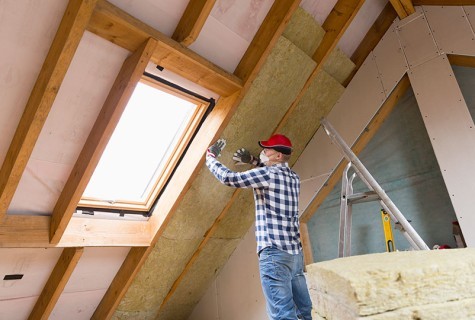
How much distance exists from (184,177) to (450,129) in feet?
6.17

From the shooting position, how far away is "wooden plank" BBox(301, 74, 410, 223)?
260 centimetres

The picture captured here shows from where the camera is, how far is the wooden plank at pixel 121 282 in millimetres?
2457

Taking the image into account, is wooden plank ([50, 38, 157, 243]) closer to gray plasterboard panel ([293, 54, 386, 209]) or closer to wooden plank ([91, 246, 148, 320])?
wooden plank ([91, 246, 148, 320])

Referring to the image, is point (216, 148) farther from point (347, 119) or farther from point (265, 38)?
point (347, 119)

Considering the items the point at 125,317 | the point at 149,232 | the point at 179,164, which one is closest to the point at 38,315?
the point at 125,317

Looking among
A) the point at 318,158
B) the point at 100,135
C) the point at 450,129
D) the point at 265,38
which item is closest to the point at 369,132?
the point at 318,158

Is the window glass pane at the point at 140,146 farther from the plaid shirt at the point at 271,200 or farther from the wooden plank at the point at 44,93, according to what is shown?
the wooden plank at the point at 44,93

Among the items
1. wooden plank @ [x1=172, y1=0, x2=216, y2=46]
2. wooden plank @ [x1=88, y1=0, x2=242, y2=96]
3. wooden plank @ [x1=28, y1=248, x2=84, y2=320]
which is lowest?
wooden plank @ [x1=28, y1=248, x2=84, y2=320]

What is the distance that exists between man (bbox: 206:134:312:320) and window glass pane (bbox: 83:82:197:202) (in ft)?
1.30

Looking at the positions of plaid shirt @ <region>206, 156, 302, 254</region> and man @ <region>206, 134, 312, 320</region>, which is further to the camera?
plaid shirt @ <region>206, 156, 302, 254</region>

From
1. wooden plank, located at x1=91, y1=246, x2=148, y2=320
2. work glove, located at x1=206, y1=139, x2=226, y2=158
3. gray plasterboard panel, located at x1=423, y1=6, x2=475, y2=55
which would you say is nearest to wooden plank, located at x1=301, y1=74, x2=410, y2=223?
gray plasterboard panel, located at x1=423, y1=6, x2=475, y2=55

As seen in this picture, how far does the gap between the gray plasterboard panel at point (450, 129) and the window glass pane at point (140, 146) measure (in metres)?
1.70

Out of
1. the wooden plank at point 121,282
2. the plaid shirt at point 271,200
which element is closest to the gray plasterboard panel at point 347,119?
the plaid shirt at point 271,200

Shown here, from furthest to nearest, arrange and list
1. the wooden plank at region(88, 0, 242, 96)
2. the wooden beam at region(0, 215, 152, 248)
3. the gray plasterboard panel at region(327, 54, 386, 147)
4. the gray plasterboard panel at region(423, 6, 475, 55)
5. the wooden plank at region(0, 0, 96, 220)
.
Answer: the gray plasterboard panel at region(327, 54, 386, 147) < the gray plasterboard panel at region(423, 6, 475, 55) < the wooden beam at region(0, 215, 152, 248) < the wooden plank at region(88, 0, 242, 96) < the wooden plank at region(0, 0, 96, 220)
